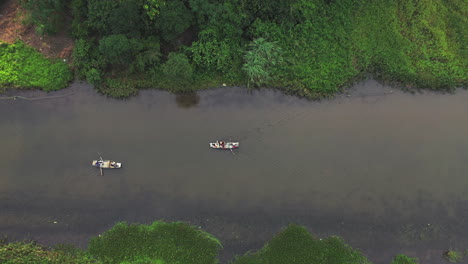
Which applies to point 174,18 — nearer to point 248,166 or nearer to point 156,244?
point 248,166

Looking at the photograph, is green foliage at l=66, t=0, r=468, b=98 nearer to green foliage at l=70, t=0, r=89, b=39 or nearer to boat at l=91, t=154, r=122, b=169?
green foliage at l=70, t=0, r=89, b=39

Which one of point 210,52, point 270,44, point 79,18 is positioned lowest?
point 210,52

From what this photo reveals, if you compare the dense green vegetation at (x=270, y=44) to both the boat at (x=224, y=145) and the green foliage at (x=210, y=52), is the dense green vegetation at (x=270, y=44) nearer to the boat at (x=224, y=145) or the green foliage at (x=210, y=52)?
the green foliage at (x=210, y=52)

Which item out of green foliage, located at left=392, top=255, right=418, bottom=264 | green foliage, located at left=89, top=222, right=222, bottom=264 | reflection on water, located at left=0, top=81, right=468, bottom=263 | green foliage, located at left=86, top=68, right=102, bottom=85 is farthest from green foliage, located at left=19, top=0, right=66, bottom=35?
green foliage, located at left=392, top=255, right=418, bottom=264

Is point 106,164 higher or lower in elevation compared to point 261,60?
lower

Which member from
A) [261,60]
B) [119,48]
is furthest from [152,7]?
[261,60]

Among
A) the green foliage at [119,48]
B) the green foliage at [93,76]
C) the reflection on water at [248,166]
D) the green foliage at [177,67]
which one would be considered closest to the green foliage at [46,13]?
the green foliage at [119,48]

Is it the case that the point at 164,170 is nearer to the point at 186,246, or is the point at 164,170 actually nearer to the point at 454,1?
the point at 186,246

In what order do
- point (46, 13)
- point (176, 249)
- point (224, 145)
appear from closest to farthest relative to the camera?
1. point (176, 249)
2. point (46, 13)
3. point (224, 145)

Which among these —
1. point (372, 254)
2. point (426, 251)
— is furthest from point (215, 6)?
point (426, 251)
